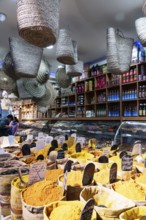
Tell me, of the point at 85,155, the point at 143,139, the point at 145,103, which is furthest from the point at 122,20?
the point at 85,155

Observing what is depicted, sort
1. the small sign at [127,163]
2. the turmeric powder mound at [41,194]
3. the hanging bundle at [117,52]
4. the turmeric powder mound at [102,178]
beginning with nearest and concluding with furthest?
the turmeric powder mound at [41,194] < the turmeric powder mound at [102,178] < the small sign at [127,163] < the hanging bundle at [117,52]

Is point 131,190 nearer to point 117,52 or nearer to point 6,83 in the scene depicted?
point 117,52

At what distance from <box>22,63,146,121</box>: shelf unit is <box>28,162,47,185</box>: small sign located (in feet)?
9.63

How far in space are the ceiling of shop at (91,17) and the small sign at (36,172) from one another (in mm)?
2417

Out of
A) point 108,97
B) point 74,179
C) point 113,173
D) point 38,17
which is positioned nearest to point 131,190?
point 113,173

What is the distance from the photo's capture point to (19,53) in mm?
1985

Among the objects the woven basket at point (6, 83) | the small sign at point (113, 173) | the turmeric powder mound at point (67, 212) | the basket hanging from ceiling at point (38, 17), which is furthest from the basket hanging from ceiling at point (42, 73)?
the turmeric powder mound at point (67, 212)

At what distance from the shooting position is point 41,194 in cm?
93

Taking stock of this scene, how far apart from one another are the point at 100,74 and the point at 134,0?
2.17 metres

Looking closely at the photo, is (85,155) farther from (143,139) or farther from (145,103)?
(145,103)

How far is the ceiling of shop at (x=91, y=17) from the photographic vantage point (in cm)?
287

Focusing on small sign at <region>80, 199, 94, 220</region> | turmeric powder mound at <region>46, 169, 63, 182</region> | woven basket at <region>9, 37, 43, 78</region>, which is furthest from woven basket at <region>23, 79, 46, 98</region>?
small sign at <region>80, 199, 94, 220</region>

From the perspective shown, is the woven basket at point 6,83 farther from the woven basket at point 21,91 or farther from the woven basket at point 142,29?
the woven basket at point 142,29

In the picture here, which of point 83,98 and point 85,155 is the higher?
point 83,98
